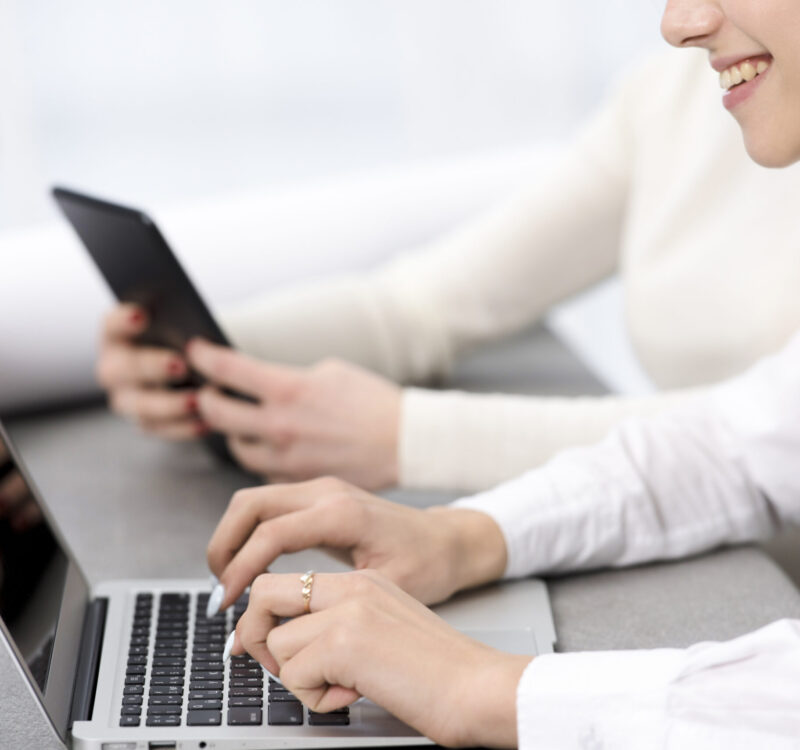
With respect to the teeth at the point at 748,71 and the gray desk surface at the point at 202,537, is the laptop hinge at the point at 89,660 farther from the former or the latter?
the teeth at the point at 748,71

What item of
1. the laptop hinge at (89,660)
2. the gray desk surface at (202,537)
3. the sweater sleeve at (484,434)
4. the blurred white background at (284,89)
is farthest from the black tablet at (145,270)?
the blurred white background at (284,89)

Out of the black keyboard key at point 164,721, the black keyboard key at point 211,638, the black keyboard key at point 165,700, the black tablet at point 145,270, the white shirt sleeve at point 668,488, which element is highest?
the black tablet at point 145,270

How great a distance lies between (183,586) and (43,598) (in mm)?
115

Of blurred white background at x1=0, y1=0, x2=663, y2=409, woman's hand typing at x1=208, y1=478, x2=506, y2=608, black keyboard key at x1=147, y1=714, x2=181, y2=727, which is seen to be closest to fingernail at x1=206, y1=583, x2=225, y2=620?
woman's hand typing at x1=208, y1=478, x2=506, y2=608

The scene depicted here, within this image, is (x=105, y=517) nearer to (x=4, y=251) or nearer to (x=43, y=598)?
(x=43, y=598)

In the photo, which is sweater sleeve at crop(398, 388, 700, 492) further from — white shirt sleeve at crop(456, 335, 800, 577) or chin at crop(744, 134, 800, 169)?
chin at crop(744, 134, 800, 169)

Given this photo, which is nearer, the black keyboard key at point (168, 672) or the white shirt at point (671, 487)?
the black keyboard key at point (168, 672)

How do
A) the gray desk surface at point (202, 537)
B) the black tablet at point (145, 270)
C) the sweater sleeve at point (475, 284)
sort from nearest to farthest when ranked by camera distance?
the gray desk surface at point (202, 537) → the black tablet at point (145, 270) → the sweater sleeve at point (475, 284)

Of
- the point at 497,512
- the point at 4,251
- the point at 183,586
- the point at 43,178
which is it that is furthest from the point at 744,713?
the point at 43,178

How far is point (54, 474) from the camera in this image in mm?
1082

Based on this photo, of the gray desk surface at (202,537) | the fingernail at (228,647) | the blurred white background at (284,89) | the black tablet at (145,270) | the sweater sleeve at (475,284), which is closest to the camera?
the fingernail at (228,647)

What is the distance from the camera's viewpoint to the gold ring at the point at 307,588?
0.63 meters

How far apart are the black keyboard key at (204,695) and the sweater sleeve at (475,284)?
61 cm

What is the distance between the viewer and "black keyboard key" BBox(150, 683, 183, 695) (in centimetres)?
64
